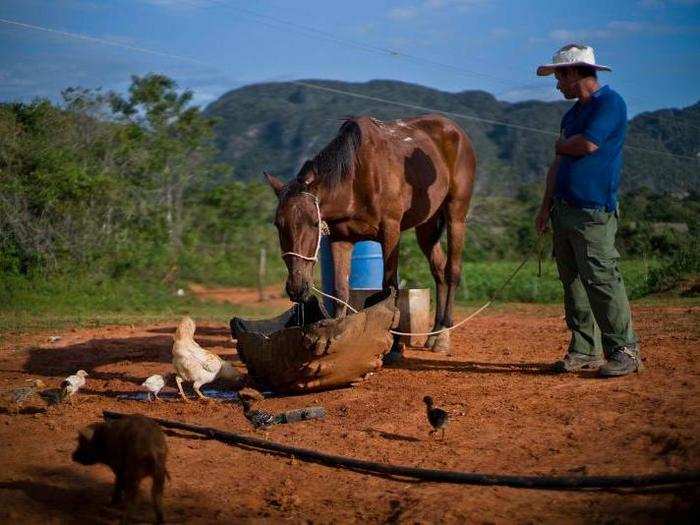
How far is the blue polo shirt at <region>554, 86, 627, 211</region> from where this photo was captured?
19.9 feet

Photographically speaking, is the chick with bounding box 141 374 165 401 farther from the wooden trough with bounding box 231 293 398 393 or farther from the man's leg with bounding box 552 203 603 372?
the man's leg with bounding box 552 203 603 372

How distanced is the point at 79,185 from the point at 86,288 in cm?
234

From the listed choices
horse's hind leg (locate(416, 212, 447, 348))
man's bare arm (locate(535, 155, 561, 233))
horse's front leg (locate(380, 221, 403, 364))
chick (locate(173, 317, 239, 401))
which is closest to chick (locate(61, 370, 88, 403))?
chick (locate(173, 317, 239, 401))

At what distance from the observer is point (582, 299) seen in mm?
6695

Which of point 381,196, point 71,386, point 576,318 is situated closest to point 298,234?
point 381,196

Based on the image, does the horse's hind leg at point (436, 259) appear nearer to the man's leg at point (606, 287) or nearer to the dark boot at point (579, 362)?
the dark boot at point (579, 362)

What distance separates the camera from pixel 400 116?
6894 cm

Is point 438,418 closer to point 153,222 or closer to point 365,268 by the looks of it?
point 365,268

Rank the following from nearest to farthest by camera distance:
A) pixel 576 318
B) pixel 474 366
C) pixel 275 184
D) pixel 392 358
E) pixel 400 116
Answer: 1. pixel 576 318
2. pixel 275 184
3. pixel 474 366
4. pixel 392 358
5. pixel 400 116

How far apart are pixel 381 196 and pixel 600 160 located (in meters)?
2.22

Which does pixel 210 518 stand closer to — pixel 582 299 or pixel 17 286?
pixel 582 299

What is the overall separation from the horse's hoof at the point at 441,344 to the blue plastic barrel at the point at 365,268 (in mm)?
1192

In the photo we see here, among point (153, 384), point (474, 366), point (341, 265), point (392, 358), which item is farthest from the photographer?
point (392, 358)

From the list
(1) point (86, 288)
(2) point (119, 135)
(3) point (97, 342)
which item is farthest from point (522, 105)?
(3) point (97, 342)
